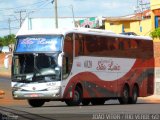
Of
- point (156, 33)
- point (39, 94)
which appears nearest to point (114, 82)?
point (39, 94)

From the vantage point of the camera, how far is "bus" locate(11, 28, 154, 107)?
82.9 feet

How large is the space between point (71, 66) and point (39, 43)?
180 cm

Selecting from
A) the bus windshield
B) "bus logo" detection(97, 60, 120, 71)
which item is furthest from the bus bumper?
"bus logo" detection(97, 60, 120, 71)

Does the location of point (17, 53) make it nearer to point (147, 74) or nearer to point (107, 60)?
point (107, 60)

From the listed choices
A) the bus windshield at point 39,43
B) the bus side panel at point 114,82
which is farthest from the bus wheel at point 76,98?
the bus windshield at point 39,43

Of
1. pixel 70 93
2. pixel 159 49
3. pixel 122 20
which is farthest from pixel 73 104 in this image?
pixel 122 20

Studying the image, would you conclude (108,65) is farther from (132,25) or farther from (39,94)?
(132,25)

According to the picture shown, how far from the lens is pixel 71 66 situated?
84.6 ft

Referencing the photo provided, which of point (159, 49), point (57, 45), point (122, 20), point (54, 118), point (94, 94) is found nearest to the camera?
point (54, 118)

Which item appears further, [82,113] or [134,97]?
[134,97]

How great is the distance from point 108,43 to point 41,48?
14.6 ft

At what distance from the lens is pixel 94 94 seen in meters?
27.6

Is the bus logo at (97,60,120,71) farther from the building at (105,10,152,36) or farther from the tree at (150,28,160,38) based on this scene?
the building at (105,10,152,36)

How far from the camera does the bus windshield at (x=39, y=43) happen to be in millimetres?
25234
